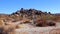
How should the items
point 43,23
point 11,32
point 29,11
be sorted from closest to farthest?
point 11,32 < point 43,23 < point 29,11

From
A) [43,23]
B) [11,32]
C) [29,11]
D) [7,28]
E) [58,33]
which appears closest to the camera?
[58,33]

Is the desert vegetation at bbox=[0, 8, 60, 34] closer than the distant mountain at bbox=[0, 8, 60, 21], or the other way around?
the desert vegetation at bbox=[0, 8, 60, 34]

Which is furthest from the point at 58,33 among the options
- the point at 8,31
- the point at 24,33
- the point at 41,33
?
the point at 8,31

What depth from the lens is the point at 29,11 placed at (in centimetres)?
8269

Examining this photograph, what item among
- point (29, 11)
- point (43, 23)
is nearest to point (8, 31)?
point (43, 23)

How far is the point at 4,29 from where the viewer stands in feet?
54.5

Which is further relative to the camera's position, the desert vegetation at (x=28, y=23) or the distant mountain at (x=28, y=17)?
the distant mountain at (x=28, y=17)

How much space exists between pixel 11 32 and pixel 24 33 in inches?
Answer: 50.6

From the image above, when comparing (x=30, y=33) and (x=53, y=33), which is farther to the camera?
(x=30, y=33)

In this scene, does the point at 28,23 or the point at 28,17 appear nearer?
the point at 28,23

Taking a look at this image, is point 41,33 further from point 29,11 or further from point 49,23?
point 29,11

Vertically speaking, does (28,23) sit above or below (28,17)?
above

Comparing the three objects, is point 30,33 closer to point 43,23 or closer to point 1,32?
point 1,32

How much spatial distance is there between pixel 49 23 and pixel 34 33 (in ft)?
28.4
